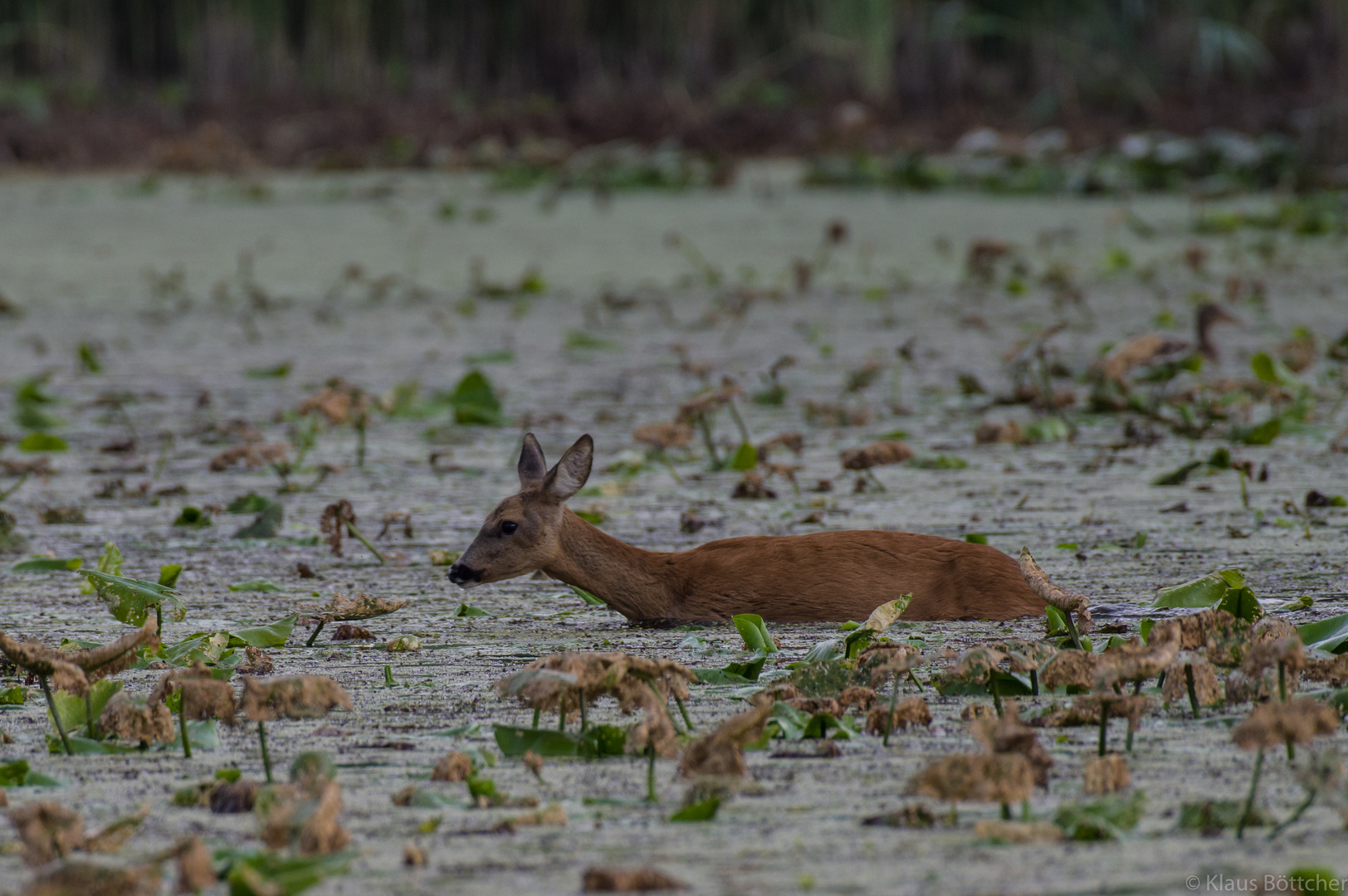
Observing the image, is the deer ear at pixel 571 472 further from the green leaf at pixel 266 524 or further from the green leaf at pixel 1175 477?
the green leaf at pixel 1175 477

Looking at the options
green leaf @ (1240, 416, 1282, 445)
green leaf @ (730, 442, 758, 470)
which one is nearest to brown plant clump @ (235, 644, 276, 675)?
green leaf @ (730, 442, 758, 470)

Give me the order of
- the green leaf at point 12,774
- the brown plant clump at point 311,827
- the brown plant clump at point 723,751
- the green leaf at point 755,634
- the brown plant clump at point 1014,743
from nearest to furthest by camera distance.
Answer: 1. the brown plant clump at point 311,827
2. the brown plant clump at point 1014,743
3. the brown plant clump at point 723,751
4. the green leaf at point 12,774
5. the green leaf at point 755,634

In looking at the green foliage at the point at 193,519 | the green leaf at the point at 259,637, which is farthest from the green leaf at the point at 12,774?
the green foliage at the point at 193,519

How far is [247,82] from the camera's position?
19.0 meters

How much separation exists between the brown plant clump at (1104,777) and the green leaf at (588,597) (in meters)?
1.58

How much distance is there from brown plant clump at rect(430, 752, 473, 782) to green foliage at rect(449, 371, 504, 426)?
3.98m

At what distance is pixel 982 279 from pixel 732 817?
9116mm

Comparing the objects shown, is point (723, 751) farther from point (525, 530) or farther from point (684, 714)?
point (525, 530)

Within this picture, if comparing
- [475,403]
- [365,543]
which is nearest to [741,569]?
[365,543]

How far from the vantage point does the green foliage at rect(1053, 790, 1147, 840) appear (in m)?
2.15

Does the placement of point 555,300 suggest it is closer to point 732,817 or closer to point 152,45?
point 732,817

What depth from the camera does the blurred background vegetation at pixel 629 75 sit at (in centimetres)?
1666

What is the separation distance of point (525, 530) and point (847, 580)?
0.68m

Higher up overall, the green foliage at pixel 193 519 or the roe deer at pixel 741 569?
the roe deer at pixel 741 569
